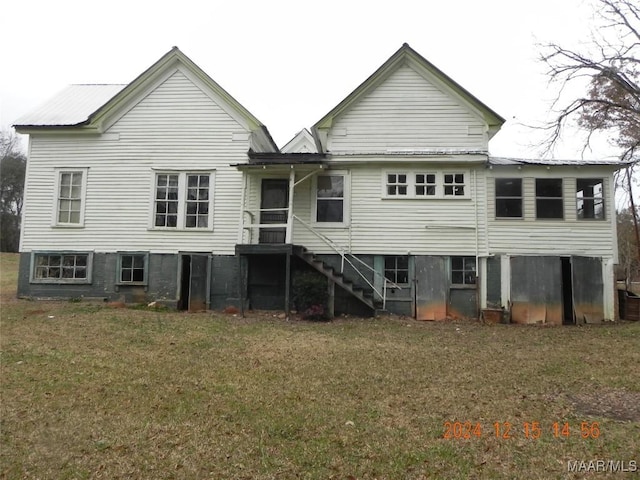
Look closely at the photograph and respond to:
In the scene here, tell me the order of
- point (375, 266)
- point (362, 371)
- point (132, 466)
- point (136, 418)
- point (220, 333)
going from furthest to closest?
point (375, 266), point (220, 333), point (362, 371), point (136, 418), point (132, 466)

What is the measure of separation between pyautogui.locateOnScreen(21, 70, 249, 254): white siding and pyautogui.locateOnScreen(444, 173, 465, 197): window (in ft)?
22.8

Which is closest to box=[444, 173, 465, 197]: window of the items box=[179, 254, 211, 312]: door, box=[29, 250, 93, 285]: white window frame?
box=[179, 254, 211, 312]: door

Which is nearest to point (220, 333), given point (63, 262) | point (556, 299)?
point (63, 262)

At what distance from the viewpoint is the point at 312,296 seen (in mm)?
12562

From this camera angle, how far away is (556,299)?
1303 centimetres

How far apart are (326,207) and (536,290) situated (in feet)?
23.7

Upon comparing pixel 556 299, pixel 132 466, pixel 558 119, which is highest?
pixel 558 119

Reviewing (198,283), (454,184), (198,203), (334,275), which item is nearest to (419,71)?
(454,184)

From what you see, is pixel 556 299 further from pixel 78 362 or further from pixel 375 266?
pixel 78 362

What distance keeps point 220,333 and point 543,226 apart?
10.6 metres

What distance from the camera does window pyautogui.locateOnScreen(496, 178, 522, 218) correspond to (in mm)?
13664

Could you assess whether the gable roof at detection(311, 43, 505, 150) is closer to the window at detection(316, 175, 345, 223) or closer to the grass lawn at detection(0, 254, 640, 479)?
the window at detection(316, 175, 345, 223)

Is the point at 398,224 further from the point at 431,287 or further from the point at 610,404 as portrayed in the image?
the point at 610,404

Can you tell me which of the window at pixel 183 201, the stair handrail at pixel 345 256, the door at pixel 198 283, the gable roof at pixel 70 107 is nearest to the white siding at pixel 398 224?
the stair handrail at pixel 345 256
